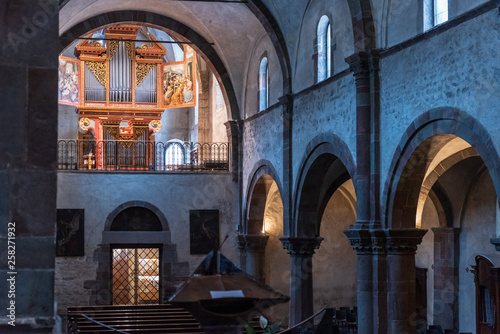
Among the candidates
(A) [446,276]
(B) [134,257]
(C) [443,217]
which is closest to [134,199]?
(B) [134,257]

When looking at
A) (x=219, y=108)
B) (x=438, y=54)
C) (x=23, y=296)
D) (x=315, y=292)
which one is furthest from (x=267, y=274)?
(x=23, y=296)

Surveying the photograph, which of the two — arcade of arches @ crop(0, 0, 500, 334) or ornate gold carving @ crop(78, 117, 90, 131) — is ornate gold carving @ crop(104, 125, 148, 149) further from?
ornate gold carving @ crop(78, 117, 90, 131)

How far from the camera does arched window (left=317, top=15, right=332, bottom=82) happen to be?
16500 mm

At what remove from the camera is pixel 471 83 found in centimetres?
1080

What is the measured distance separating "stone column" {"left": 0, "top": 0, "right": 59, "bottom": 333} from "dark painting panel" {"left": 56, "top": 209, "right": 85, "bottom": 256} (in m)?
18.4

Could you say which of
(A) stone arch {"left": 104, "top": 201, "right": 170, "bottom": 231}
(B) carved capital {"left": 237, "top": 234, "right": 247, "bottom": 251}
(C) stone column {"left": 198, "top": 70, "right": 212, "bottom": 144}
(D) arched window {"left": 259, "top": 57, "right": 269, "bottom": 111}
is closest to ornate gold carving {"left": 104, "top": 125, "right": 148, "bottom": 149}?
(C) stone column {"left": 198, "top": 70, "right": 212, "bottom": 144}

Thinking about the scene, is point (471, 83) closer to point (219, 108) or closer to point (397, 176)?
point (397, 176)

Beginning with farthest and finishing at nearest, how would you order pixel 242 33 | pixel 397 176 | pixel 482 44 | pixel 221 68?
pixel 221 68 < pixel 242 33 < pixel 397 176 < pixel 482 44

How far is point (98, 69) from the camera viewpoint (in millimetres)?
28469

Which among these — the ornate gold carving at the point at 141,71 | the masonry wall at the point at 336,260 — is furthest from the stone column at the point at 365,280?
the ornate gold carving at the point at 141,71

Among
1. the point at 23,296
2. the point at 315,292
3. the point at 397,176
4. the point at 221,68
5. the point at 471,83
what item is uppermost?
the point at 221,68

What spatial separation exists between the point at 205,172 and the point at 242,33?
4759 millimetres

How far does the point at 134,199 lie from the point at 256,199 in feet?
13.3

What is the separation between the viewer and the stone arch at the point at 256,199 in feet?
71.3
